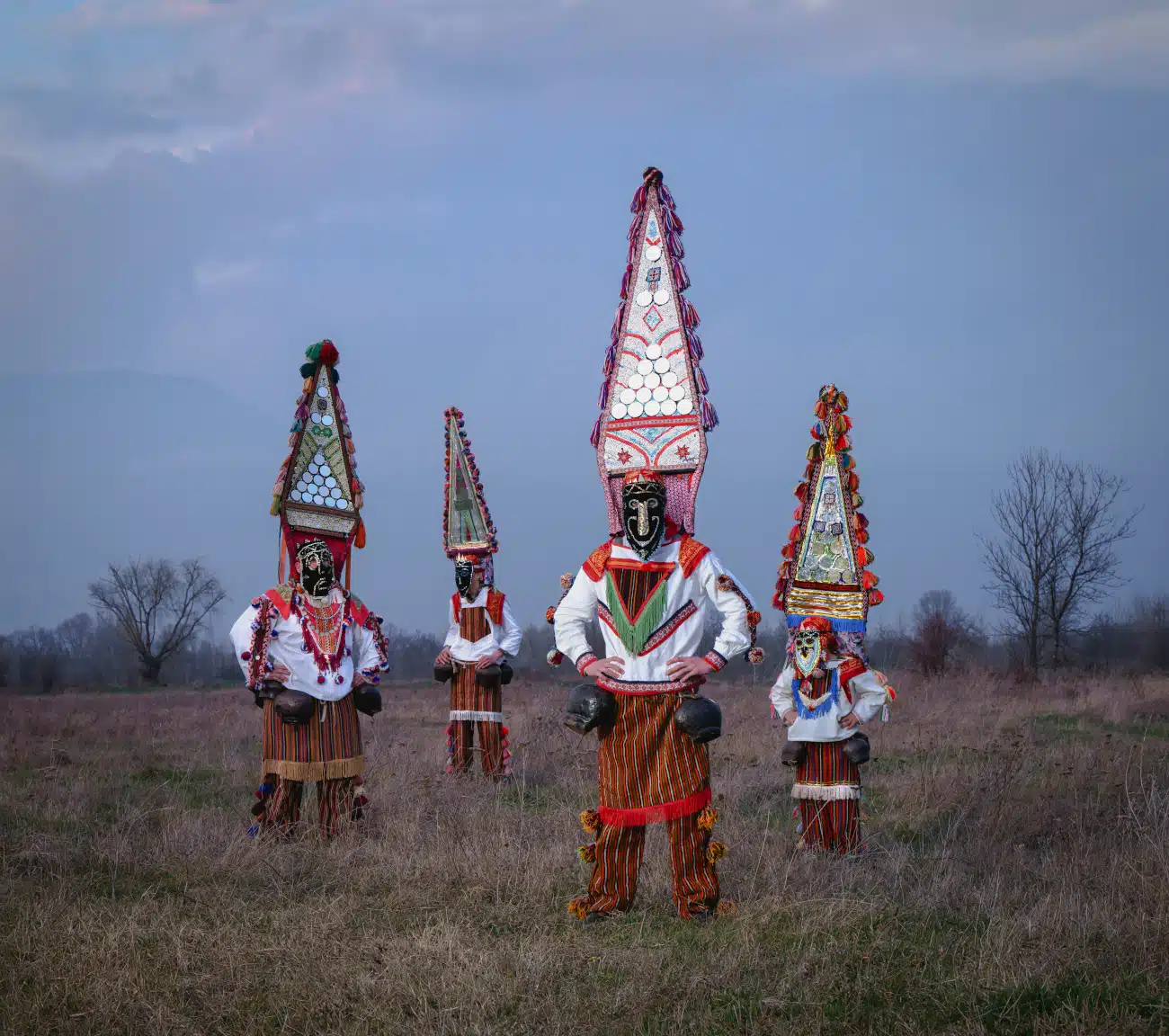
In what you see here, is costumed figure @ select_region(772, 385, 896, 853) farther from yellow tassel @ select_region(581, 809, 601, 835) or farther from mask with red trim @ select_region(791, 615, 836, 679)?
yellow tassel @ select_region(581, 809, 601, 835)

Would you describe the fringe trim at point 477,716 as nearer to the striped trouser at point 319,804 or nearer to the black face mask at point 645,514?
the striped trouser at point 319,804

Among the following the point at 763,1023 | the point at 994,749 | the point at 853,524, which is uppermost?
the point at 853,524

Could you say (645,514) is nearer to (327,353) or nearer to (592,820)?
(592,820)

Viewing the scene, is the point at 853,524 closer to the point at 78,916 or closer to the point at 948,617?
the point at 78,916

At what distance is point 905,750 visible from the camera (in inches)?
486

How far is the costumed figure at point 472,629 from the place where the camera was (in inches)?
463

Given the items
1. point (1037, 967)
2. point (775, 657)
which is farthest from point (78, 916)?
point (775, 657)

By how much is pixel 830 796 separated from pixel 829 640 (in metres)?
1.01

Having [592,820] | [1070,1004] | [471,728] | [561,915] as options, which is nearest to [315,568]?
[592,820]

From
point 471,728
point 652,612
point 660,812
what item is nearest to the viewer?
point 660,812

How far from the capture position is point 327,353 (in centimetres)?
888

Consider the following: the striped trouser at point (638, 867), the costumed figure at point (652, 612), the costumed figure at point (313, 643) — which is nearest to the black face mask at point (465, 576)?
the costumed figure at point (313, 643)

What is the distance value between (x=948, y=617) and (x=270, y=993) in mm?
28690

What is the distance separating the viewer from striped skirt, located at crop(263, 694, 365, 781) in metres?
8.18
